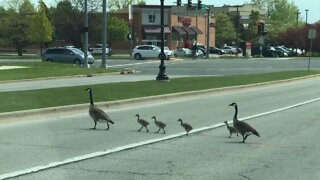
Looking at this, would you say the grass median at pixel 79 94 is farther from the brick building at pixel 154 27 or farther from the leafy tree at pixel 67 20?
the brick building at pixel 154 27

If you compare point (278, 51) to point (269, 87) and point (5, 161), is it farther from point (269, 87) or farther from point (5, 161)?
point (5, 161)

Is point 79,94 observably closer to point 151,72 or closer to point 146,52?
point 151,72

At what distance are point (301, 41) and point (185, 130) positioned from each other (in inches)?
3460

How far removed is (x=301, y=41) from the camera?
97.9 meters

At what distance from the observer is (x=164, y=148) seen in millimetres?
11234

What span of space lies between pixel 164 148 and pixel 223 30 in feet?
428

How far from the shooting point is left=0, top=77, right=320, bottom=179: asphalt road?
352 inches

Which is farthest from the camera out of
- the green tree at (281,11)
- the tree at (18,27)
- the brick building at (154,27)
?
the green tree at (281,11)

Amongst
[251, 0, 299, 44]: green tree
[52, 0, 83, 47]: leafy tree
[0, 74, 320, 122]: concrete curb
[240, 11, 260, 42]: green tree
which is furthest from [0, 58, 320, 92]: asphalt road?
[251, 0, 299, 44]: green tree

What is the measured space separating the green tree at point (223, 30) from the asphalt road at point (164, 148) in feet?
399

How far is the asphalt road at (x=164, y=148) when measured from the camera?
8.95 meters

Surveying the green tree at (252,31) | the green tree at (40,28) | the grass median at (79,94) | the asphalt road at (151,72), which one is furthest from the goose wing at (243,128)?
the green tree at (252,31)

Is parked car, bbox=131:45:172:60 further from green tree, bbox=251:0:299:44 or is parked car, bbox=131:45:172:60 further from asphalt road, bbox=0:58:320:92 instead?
green tree, bbox=251:0:299:44

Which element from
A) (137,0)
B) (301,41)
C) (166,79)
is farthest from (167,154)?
(137,0)
